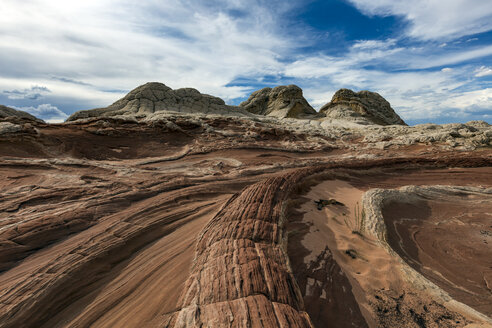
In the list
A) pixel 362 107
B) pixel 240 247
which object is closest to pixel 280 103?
pixel 362 107

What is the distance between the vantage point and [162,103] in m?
22.7

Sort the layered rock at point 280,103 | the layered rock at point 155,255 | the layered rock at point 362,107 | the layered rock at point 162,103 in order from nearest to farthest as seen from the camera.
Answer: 1. the layered rock at point 155,255
2. the layered rock at point 162,103
3. the layered rock at point 362,107
4. the layered rock at point 280,103

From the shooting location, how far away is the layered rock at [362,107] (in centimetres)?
2972

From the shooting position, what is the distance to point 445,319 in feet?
8.39

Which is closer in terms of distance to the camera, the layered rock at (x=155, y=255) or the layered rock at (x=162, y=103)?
the layered rock at (x=155, y=255)

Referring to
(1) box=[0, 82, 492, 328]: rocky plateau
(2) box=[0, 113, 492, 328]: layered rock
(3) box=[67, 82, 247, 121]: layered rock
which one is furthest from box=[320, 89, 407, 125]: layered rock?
(2) box=[0, 113, 492, 328]: layered rock

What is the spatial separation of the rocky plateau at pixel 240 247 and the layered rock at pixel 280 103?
26.7 metres

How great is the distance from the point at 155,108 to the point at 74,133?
11659 millimetres

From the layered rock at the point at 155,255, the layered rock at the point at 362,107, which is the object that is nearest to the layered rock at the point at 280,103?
the layered rock at the point at 362,107

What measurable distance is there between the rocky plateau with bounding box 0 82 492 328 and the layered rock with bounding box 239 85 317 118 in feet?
87.5

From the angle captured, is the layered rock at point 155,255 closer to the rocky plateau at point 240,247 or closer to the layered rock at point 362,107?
the rocky plateau at point 240,247

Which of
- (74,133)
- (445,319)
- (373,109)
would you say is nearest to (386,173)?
(445,319)

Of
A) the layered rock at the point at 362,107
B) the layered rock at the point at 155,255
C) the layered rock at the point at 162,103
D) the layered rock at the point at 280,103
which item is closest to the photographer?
the layered rock at the point at 155,255

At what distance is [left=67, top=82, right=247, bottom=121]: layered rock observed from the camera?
2050cm
